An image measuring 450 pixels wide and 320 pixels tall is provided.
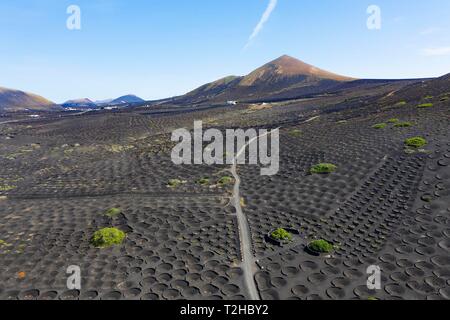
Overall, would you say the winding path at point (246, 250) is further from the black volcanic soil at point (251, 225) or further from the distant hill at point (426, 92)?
the distant hill at point (426, 92)

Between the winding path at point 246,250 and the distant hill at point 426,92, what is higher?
the distant hill at point 426,92

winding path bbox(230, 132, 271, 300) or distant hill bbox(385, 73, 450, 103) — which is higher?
distant hill bbox(385, 73, 450, 103)

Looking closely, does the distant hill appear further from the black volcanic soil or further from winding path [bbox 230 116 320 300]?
winding path [bbox 230 116 320 300]

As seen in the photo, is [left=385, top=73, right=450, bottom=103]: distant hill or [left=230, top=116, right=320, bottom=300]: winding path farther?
[left=385, top=73, right=450, bottom=103]: distant hill

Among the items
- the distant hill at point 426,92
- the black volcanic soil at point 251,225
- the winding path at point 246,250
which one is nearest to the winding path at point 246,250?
the winding path at point 246,250

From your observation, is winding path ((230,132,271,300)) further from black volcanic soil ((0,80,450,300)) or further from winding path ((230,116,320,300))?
black volcanic soil ((0,80,450,300))

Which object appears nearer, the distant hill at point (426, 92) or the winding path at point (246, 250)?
the winding path at point (246, 250)

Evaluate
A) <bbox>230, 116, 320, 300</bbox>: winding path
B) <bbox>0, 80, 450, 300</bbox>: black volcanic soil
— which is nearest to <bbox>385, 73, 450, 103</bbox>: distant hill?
<bbox>0, 80, 450, 300</bbox>: black volcanic soil

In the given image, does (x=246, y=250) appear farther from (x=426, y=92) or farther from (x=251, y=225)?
(x=426, y=92)

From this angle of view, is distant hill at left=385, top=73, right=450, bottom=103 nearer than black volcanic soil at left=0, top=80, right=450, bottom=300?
No
